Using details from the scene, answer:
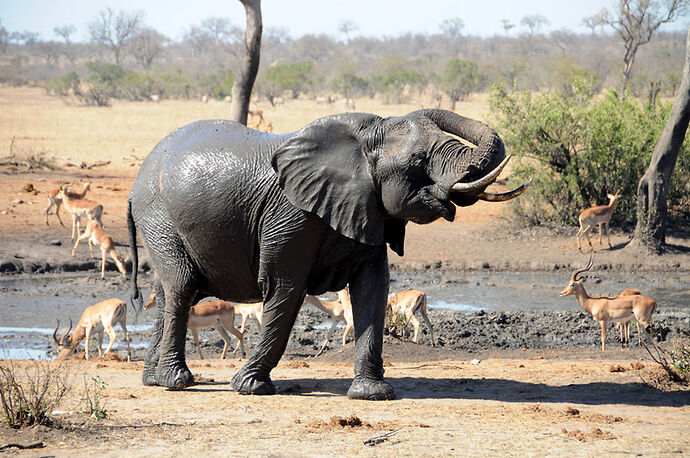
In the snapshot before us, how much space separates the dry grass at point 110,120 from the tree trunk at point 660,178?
5.68 m

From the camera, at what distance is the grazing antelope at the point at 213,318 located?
12.9m

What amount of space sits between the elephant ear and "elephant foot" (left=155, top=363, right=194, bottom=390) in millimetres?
2080

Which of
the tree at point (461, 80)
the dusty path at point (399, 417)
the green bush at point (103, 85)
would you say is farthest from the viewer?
the tree at point (461, 80)

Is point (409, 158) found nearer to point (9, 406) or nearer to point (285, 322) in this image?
point (285, 322)

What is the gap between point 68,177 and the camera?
26406 millimetres

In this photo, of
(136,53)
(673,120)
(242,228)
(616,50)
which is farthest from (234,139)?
(616,50)

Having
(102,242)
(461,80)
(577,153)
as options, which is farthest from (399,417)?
(461,80)

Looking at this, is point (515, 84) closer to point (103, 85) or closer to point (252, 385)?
point (252, 385)

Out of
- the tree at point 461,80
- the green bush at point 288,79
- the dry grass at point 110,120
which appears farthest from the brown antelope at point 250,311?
the green bush at point 288,79

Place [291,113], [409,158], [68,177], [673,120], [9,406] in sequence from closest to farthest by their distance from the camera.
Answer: [9,406] < [409,158] < [673,120] < [68,177] < [291,113]

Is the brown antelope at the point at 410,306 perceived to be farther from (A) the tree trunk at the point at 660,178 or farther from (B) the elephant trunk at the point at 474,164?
(A) the tree trunk at the point at 660,178

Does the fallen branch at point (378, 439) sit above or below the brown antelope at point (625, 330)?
above

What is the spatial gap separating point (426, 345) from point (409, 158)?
5718 mm

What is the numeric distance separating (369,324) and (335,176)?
135 centimetres
